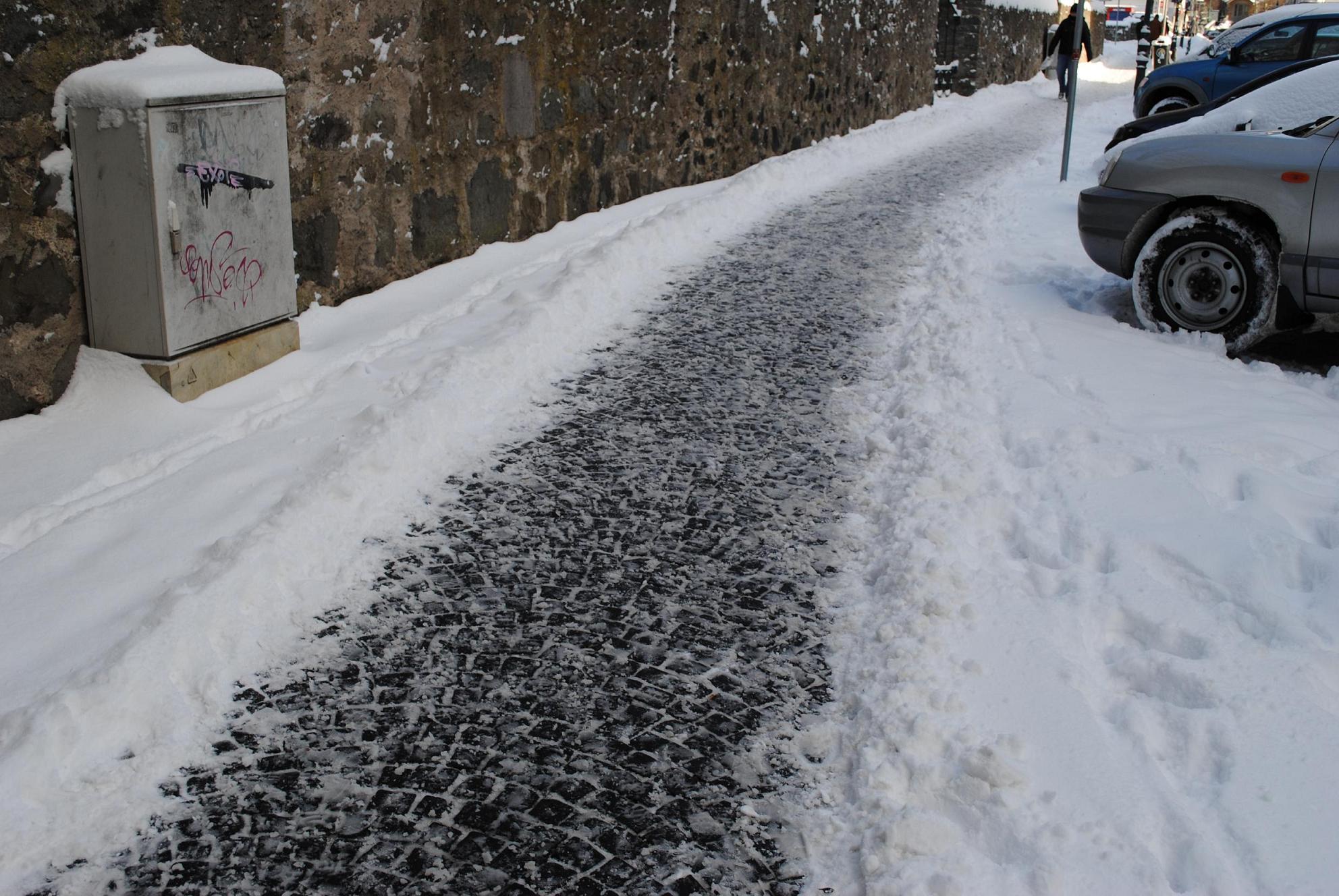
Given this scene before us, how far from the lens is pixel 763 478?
502 centimetres

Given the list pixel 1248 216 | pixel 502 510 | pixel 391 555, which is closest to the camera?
pixel 391 555

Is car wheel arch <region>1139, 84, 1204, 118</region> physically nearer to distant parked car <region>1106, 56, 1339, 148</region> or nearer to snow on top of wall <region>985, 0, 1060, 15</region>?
distant parked car <region>1106, 56, 1339, 148</region>

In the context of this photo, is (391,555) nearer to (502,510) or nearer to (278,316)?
(502,510)

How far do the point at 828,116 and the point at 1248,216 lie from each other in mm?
10702

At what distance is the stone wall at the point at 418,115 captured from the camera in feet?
15.9

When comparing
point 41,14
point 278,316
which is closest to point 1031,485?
point 278,316

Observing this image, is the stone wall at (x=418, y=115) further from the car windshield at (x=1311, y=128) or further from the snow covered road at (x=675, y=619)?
the car windshield at (x=1311, y=128)

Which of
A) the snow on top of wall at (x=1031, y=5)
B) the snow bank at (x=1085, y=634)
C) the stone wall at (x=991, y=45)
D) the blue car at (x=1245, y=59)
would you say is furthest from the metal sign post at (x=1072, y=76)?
the snow on top of wall at (x=1031, y=5)

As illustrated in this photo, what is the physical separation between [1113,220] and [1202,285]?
2.31 feet

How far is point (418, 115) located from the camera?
754cm

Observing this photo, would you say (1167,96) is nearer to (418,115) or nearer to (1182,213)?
(1182,213)

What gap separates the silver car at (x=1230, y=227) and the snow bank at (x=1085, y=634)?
1.67ft

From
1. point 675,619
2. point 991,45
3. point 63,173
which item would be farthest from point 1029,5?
point 675,619

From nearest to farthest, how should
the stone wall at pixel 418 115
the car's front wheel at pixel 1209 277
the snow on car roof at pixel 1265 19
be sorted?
the stone wall at pixel 418 115 → the car's front wheel at pixel 1209 277 → the snow on car roof at pixel 1265 19
